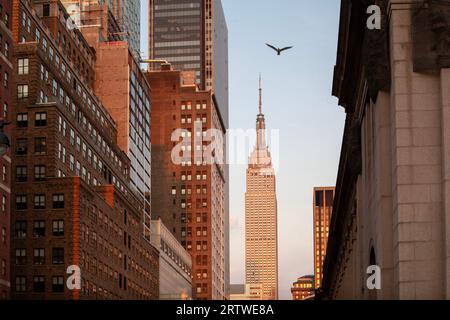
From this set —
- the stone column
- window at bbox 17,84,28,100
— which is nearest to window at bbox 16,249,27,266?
window at bbox 17,84,28,100

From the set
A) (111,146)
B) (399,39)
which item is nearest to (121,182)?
(111,146)

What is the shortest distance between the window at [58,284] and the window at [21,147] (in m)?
18.1

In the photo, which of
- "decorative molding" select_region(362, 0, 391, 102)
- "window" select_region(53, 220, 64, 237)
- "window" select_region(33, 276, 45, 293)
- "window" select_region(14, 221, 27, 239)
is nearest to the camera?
"decorative molding" select_region(362, 0, 391, 102)

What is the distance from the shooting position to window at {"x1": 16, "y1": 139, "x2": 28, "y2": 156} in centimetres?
14025

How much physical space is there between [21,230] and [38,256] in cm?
432

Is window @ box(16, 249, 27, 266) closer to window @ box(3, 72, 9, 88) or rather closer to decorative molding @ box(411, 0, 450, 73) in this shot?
window @ box(3, 72, 9, 88)

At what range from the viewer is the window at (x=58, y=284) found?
13312cm

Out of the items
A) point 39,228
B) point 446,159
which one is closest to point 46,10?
point 39,228

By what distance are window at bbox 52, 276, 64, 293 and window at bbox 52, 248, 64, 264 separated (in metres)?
2.11

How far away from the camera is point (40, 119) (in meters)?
139

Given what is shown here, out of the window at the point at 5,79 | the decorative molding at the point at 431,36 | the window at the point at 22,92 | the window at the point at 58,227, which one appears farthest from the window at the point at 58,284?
the decorative molding at the point at 431,36

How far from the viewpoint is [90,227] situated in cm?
14225
